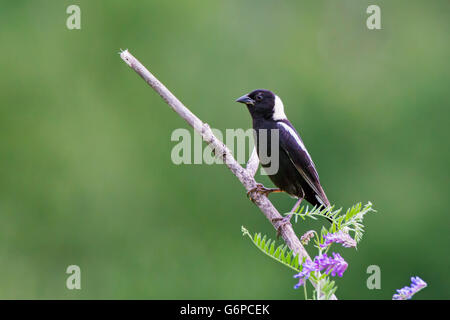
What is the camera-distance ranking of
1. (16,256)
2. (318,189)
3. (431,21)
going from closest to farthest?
(318,189) < (16,256) < (431,21)

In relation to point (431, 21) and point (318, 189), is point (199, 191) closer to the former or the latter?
point (318, 189)

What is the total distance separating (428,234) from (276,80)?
13.2 feet

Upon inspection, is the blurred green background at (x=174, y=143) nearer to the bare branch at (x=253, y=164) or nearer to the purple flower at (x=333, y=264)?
the bare branch at (x=253, y=164)

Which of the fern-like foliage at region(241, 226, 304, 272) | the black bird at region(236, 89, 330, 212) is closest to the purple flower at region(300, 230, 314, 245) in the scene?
the fern-like foliage at region(241, 226, 304, 272)

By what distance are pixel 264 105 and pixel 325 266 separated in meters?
3.32

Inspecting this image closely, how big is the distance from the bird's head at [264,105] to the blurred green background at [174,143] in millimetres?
4123

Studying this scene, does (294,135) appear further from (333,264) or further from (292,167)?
(333,264)

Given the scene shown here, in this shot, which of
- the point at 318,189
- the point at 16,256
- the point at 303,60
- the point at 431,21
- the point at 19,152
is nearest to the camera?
the point at 318,189

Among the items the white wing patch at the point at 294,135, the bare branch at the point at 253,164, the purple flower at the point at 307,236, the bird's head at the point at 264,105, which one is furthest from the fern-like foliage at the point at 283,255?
the bird's head at the point at 264,105

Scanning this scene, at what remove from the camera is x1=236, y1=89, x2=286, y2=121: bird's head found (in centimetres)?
476

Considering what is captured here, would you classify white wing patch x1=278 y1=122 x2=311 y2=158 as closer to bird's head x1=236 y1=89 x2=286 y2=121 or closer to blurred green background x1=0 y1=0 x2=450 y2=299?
bird's head x1=236 y1=89 x2=286 y2=121

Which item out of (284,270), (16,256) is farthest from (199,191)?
(16,256)

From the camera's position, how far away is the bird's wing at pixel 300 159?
4.39m

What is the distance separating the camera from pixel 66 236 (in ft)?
30.8
